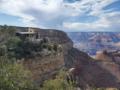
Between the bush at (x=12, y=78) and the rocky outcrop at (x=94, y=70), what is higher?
the bush at (x=12, y=78)

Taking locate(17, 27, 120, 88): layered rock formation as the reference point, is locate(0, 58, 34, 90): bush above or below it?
above

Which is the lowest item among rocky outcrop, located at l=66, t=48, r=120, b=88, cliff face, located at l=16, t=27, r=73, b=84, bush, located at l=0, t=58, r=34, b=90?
rocky outcrop, located at l=66, t=48, r=120, b=88

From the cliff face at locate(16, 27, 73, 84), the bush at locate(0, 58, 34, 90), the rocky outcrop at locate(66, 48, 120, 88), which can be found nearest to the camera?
the bush at locate(0, 58, 34, 90)

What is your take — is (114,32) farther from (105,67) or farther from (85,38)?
(105,67)

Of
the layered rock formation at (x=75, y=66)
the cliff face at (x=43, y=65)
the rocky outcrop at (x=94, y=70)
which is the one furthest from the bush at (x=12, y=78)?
the rocky outcrop at (x=94, y=70)

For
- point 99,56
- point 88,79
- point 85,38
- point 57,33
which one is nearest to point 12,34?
point 88,79

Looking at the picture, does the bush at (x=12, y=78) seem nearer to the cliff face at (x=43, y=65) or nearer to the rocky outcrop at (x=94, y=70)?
the cliff face at (x=43, y=65)

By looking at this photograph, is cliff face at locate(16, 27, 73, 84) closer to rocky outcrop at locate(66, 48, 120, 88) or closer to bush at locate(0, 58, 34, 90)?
rocky outcrop at locate(66, 48, 120, 88)

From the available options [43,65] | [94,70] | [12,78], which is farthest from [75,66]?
[12,78]

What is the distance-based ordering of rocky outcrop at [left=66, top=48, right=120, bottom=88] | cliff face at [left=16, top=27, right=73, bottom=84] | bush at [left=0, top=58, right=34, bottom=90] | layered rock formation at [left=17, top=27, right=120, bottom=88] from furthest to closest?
rocky outcrop at [left=66, top=48, right=120, bottom=88] < layered rock formation at [left=17, top=27, right=120, bottom=88] < cliff face at [left=16, top=27, right=73, bottom=84] < bush at [left=0, top=58, right=34, bottom=90]

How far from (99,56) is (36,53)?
109ft

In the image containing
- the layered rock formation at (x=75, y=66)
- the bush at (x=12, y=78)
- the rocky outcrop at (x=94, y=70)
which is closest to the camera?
the bush at (x=12, y=78)

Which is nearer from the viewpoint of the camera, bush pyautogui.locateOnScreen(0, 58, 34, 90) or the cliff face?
bush pyautogui.locateOnScreen(0, 58, 34, 90)

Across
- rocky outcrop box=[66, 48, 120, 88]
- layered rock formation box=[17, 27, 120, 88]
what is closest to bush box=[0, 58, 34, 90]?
layered rock formation box=[17, 27, 120, 88]
